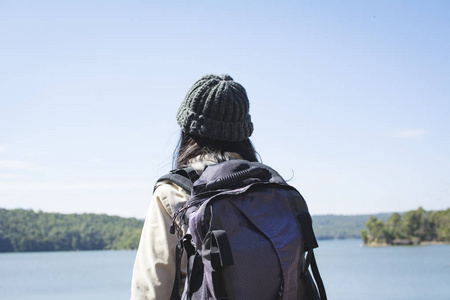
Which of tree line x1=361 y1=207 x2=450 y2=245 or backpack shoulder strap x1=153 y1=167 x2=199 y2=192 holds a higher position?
backpack shoulder strap x1=153 y1=167 x2=199 y2=192

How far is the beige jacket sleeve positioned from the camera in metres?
1.65

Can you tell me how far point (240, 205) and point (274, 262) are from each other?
20 centimetres

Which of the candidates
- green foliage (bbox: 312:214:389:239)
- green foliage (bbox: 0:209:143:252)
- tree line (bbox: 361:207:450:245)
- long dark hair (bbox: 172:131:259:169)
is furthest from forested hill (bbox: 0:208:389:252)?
long dark hair (bbox: 172:131:259:169)

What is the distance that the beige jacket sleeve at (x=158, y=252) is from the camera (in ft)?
5.41

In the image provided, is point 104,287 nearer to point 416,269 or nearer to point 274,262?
point 416,269

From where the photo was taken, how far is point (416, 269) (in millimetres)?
39094

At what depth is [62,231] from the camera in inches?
4122

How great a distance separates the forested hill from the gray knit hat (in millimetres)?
96161

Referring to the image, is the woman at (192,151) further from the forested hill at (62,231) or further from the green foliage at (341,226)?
the green foliage at (341,226)

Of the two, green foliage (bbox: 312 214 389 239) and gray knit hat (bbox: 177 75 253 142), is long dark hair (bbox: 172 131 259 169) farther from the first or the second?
green foliage (bbox: 312 214 389 239)

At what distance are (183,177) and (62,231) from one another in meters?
109

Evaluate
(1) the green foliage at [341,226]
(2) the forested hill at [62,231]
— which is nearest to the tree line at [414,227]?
(2) the forested hill at [62,231]

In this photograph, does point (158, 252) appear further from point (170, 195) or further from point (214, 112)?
point (214, 112)

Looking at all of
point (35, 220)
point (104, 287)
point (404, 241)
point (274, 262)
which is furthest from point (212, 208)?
Answer: point (35, 220)
